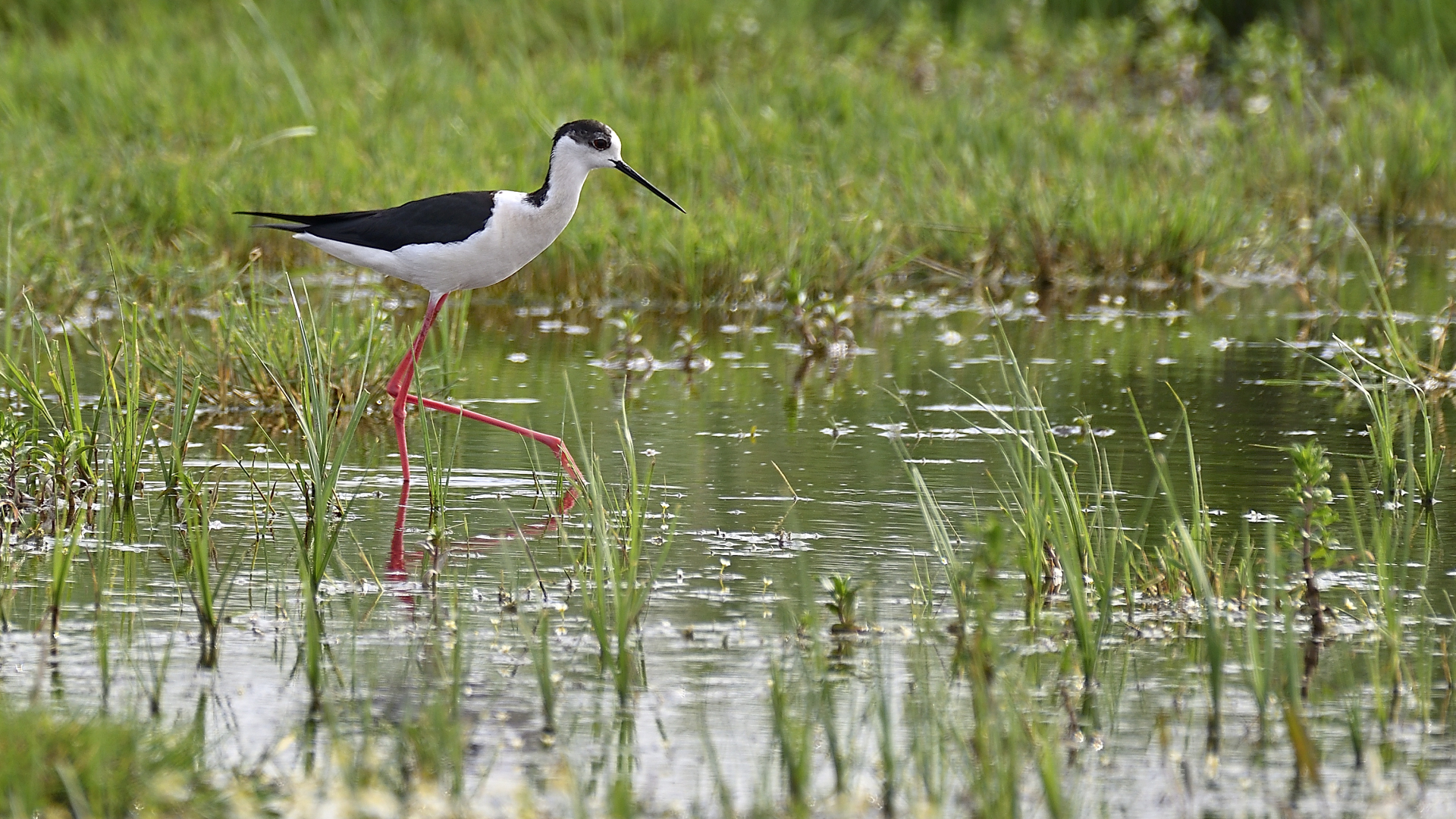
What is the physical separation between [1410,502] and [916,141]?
6.40 m

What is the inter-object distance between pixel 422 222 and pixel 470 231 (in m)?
0.18

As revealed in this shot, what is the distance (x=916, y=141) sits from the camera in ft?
35.5

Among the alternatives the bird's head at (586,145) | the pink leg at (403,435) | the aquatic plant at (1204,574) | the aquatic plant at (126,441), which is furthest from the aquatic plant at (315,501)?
the aquatic plant at (1204,574)

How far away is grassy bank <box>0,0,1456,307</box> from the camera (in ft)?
29.7

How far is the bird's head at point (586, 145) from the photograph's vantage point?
6.47 m

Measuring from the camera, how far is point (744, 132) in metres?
10.7

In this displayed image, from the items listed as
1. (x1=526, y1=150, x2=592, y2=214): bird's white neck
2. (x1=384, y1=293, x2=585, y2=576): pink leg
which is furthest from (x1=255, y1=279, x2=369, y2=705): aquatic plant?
(x1=526, y1=150, x2=592, y2=214): bird's white neck

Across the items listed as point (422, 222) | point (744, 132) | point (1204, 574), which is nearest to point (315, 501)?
point (1204, 574)

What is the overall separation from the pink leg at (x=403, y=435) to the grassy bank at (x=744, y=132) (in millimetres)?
975

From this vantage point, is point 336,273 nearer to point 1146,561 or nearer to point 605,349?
point 605,349

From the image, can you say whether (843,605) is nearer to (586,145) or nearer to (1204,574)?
(1204,574)

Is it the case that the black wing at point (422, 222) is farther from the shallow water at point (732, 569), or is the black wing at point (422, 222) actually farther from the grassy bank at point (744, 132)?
the grassy bank at point (744, 132)

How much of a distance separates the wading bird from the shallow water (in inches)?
18.8

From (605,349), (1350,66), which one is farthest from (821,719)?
(1350,66)
